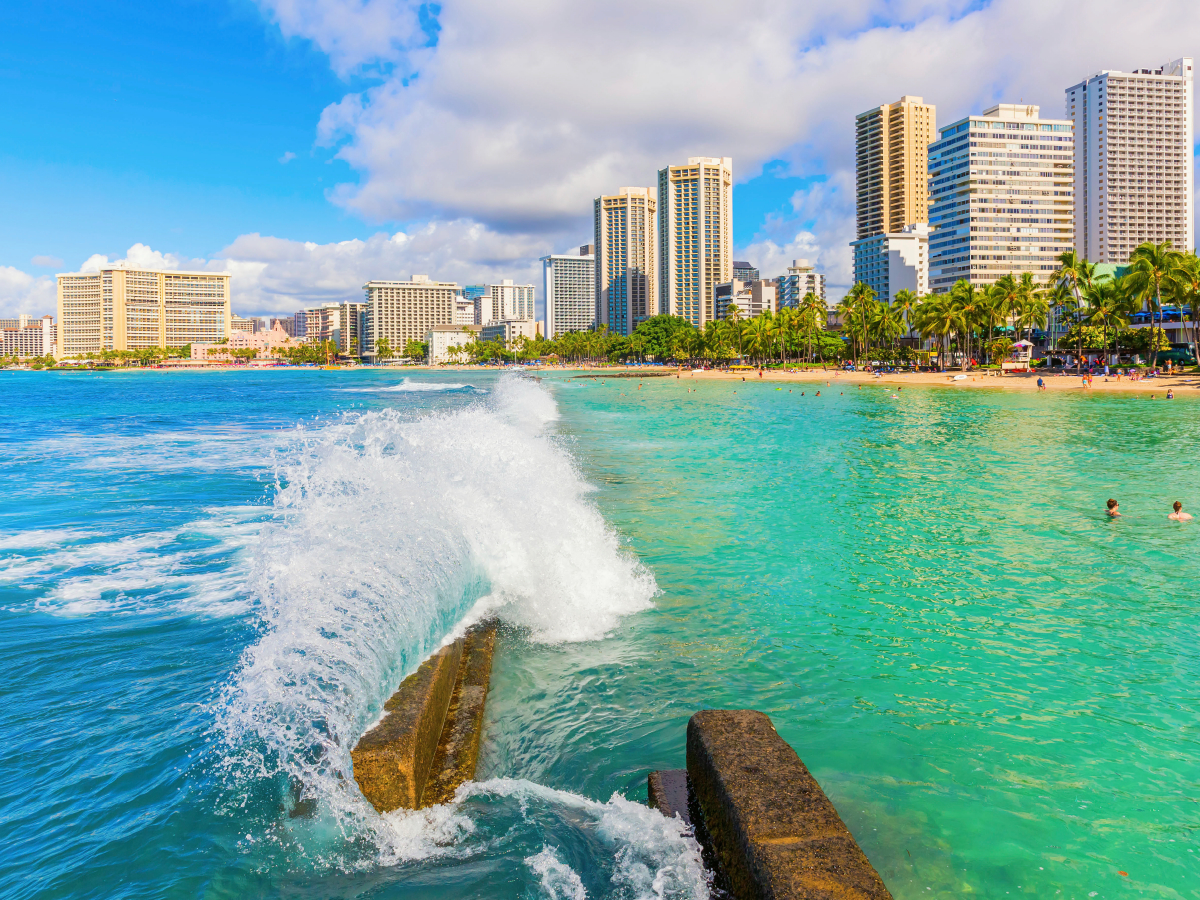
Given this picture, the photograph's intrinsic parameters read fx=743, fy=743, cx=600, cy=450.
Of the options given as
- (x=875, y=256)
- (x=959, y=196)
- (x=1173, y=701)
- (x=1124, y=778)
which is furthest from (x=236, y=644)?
(x=875, y=256)

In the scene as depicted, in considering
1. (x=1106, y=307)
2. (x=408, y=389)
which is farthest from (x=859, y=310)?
(x=408, y=389)

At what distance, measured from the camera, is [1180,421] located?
123 ft

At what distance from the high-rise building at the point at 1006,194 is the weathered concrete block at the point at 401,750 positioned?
18211cm

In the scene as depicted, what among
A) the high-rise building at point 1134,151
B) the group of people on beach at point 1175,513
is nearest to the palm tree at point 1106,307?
the group of people on beach at point 1175,513

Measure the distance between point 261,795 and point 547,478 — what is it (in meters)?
11.2

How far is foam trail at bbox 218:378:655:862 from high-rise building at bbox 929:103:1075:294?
176603 millimetres

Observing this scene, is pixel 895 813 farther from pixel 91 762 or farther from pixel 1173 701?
pixel 91 762

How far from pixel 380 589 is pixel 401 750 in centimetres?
256

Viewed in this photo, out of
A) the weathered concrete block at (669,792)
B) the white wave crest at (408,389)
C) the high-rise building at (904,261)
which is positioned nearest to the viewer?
the weathered concrete block at (669,792)

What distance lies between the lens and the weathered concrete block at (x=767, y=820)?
11.8 feet

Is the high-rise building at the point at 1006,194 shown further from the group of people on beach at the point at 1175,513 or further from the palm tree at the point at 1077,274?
the group of people on beach at the point at 1175,513

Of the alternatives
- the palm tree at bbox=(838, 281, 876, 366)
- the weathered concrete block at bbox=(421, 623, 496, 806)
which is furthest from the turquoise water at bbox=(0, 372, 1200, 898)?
the palm tree at bbox=(838, 281, 876, 366)

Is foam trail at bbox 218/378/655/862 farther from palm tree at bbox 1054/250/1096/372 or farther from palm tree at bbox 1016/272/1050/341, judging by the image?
palm tree at bbox 1016/272/1050/341

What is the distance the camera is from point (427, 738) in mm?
5523
